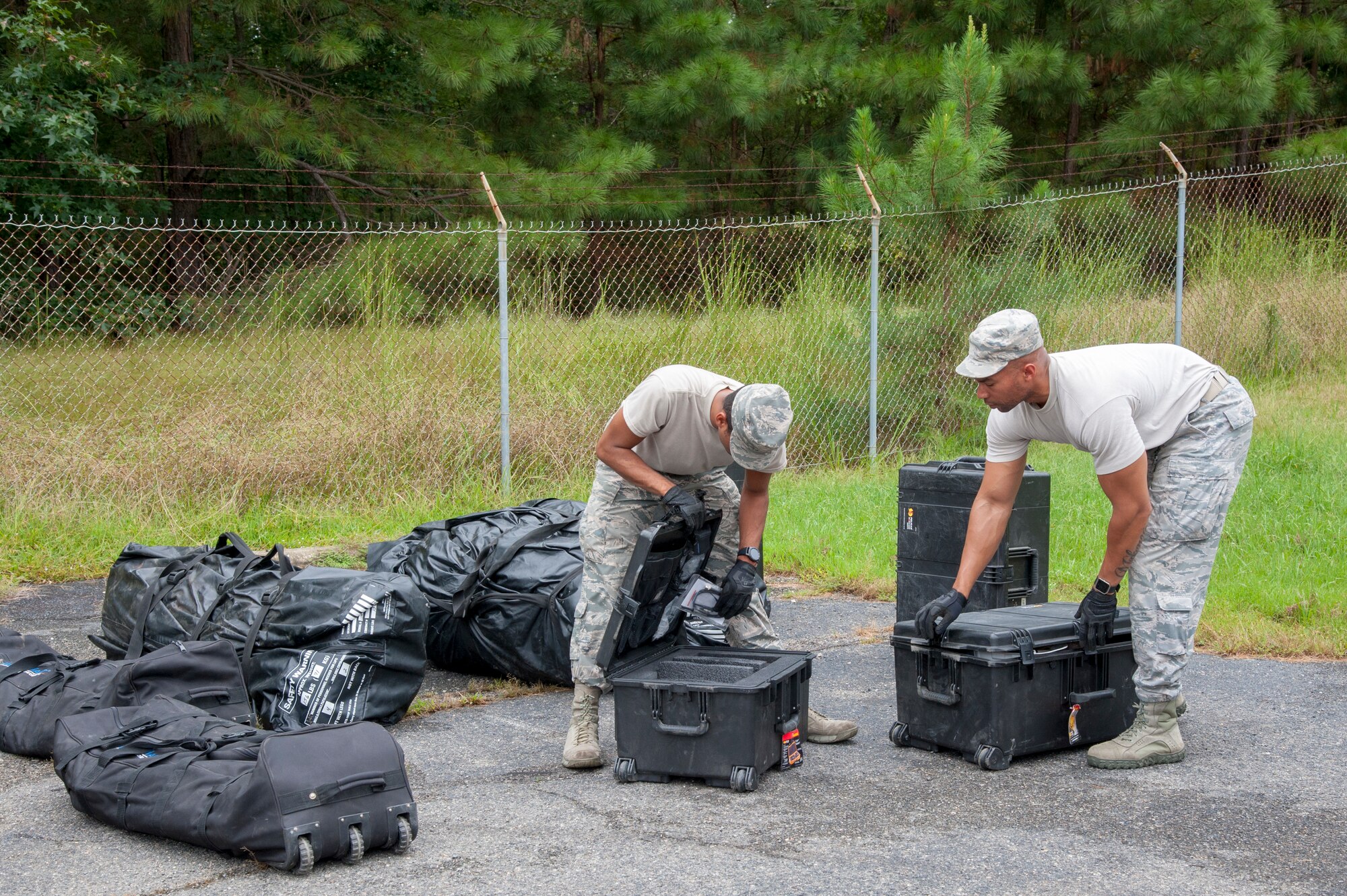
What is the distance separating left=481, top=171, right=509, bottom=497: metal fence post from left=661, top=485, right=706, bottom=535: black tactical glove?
3.96m

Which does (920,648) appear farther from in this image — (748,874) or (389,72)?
(389,72)

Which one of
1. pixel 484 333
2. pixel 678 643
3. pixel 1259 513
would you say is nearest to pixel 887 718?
pixel 678 643

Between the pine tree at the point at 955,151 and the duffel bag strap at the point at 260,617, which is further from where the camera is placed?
the pine tree at the point at 955,151

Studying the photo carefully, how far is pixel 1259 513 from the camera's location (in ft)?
26.2

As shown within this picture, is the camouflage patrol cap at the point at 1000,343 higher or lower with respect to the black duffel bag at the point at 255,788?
higher

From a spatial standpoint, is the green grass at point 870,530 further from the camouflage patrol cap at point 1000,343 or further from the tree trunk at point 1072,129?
the tree trunk at point 1072,129

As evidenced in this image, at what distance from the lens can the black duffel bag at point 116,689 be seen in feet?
14.3

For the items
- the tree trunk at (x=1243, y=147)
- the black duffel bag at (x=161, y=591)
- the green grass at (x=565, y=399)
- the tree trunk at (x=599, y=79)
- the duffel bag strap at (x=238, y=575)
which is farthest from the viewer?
the tree trunk at (x=599, y=79)

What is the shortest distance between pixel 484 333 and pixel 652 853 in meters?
6.01

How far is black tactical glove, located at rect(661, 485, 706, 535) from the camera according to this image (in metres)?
4.36

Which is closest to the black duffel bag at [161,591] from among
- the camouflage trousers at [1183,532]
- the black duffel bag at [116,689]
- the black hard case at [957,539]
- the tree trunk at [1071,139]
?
the black duffel bag at [116,689]

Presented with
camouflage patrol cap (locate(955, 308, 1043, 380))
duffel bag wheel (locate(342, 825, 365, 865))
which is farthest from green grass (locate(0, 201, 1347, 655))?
duffel bag wheel (locate(342, 825, 365, 865))

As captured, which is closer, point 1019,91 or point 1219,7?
point 1219,7

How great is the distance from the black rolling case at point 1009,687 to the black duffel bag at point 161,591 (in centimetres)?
278
